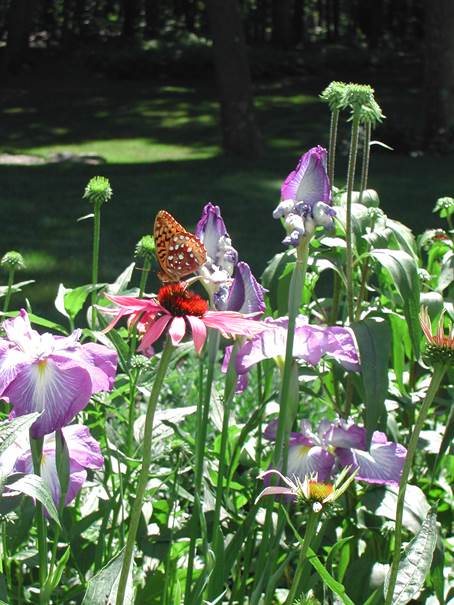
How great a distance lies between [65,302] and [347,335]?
619 mm

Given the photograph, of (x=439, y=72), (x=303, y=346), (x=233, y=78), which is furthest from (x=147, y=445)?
(x=439, y=72)

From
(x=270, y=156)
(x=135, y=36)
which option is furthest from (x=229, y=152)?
(x=135, y=36)

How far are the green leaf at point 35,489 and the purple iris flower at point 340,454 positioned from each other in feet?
2.18

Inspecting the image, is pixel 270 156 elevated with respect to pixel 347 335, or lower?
lower

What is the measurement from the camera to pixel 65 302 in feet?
6.58

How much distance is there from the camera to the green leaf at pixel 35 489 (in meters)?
1.16

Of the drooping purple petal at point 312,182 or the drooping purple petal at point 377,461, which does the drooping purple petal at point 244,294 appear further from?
the drooping purple petal at point 377,461

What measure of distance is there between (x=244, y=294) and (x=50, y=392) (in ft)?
1.21

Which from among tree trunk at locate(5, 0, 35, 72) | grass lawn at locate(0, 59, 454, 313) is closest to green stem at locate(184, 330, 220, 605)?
grass lawn at locate(0, 59, 454, 313)

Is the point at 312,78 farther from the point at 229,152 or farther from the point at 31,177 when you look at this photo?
the point at 31,177

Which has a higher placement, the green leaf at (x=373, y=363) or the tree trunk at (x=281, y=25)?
the tree trunk at (x=281, y=25)

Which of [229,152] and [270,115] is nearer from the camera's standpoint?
[229,152]

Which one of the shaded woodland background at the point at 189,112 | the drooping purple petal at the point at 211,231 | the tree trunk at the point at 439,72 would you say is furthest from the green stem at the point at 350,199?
the tree trunk at the point at 439,72

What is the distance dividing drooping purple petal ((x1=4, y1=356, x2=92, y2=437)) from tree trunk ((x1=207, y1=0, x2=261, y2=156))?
30.6 feet
